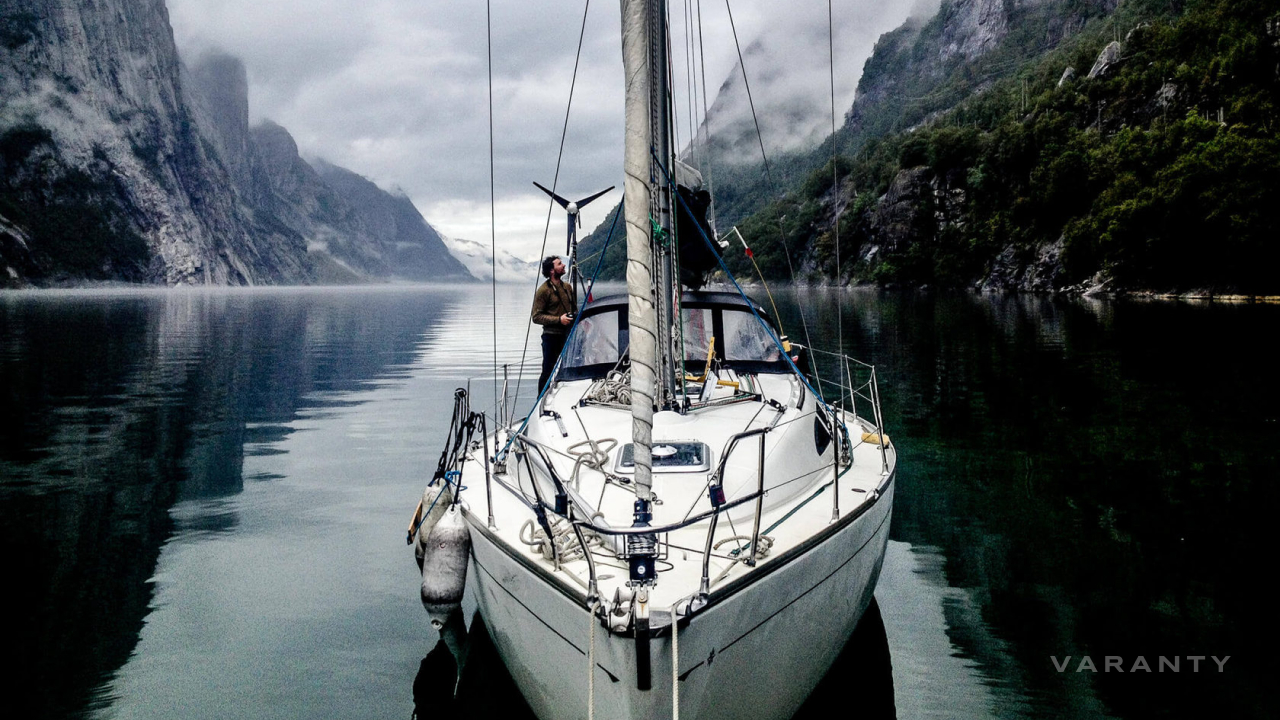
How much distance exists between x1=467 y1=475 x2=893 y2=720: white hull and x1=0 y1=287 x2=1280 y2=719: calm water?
102cm

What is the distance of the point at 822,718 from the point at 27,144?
188689 mm

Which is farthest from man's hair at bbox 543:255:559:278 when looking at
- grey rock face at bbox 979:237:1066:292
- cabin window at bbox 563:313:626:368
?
grey rock face at bbox 979:237:1066:292

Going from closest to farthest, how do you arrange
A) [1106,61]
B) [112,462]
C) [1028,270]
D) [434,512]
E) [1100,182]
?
[434,512] → [112,462] → [1100,182] → [1028,270] → [1106,61]

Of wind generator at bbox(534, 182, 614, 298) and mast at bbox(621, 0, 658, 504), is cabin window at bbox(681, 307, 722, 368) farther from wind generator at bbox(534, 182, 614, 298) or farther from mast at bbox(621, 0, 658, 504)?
mast at bbox(621, 0, 658, 504)

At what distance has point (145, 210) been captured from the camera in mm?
165750

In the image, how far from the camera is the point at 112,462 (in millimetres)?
12641

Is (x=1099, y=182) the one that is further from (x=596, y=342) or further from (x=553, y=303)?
(x=596, y=342)

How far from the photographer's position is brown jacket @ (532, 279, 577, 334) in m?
10.8

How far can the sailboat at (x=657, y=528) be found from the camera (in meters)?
4.21

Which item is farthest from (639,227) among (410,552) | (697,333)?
(410,552)

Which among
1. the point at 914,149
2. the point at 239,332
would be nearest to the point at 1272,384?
the point at 239,332

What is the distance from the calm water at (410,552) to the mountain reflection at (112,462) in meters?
0.04

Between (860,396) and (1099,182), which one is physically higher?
(1099,182)

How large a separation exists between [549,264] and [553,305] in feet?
1.93
